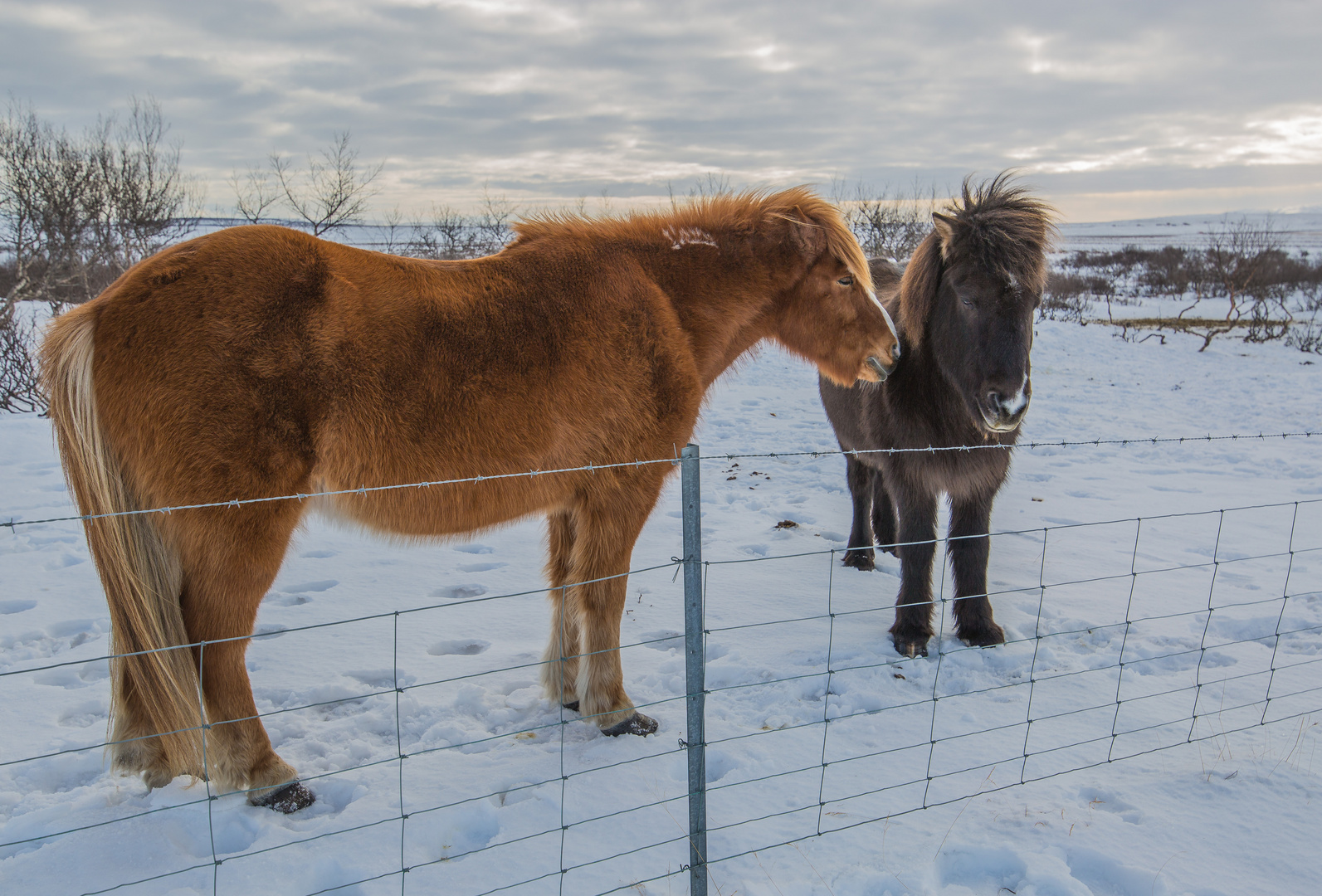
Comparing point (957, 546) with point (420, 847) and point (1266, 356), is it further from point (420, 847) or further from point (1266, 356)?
point (1266, 356)

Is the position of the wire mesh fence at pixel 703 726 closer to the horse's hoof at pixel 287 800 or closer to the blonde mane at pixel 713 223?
the horse's hoof at pixel 287 800

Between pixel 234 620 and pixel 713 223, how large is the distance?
8.00 feet

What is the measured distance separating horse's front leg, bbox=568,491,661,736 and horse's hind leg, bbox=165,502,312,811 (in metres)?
1.07

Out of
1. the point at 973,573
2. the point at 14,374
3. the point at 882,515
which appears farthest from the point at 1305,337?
the point at 14,374

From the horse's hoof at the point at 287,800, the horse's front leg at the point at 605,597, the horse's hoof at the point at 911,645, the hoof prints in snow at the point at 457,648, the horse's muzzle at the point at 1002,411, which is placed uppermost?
the horse's muzzle at the point at 1002,411

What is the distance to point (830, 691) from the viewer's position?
Result: 3.30 meters

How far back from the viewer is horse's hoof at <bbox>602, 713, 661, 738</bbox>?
3018 mm

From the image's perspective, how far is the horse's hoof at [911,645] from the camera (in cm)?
372

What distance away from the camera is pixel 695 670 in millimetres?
2145

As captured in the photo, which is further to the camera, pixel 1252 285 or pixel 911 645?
pixel 1252 285

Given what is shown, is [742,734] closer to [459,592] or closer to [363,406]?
[363,406]

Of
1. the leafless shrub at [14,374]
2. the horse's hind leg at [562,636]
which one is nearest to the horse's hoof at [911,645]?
the horse's hind leg at [562,636]

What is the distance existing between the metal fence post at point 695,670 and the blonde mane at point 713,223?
1462mm

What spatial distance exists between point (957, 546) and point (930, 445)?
1.90 feet
